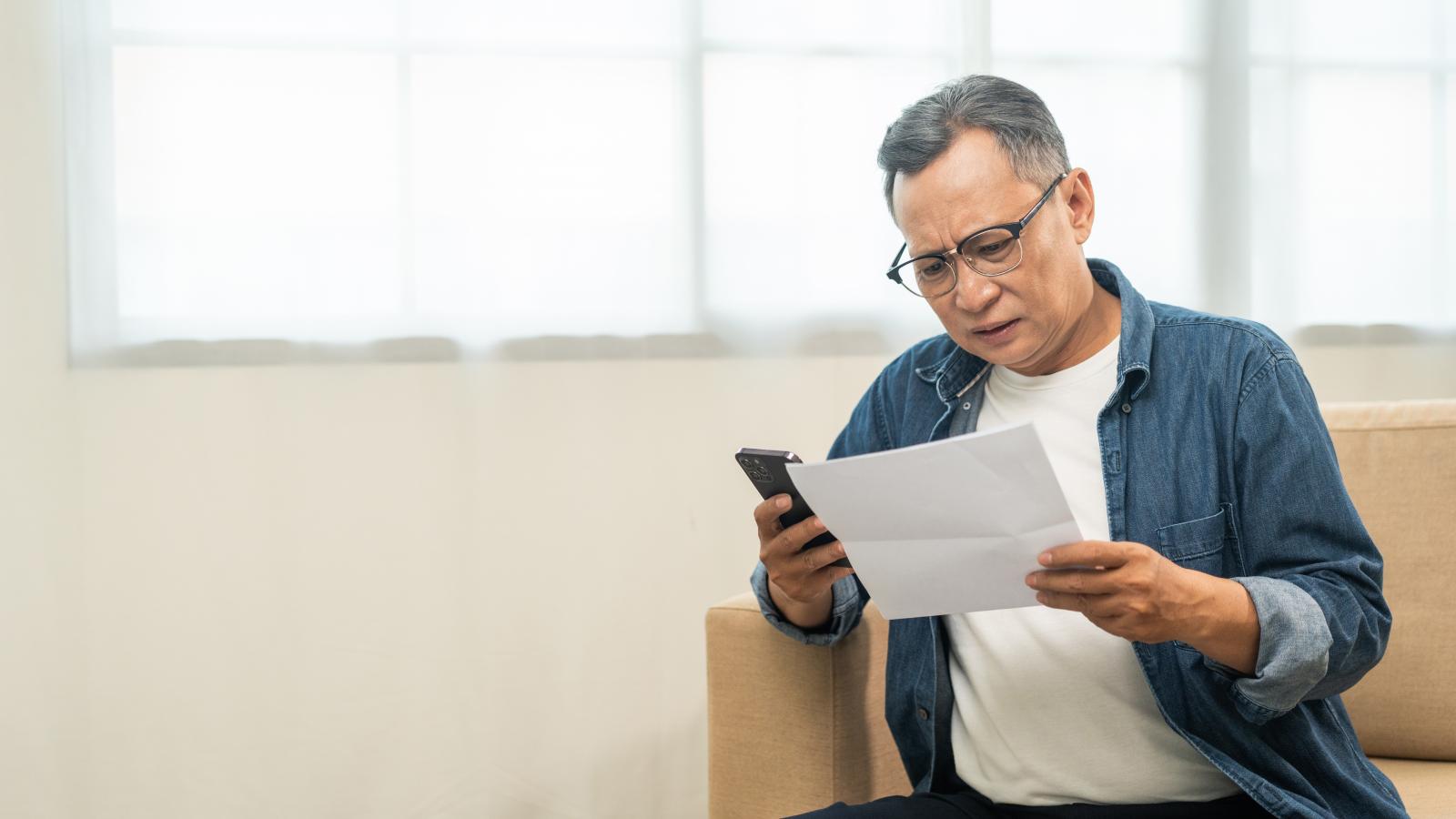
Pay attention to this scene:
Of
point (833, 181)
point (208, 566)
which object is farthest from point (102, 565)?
point (833, 181)

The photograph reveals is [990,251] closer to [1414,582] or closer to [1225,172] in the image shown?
[1414,582]

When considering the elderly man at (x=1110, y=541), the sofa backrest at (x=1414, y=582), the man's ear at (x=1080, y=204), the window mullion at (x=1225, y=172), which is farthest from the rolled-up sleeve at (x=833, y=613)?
the window mullion at (x=1225, y=172)

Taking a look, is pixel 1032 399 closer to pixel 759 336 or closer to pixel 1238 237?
pixel 759 336

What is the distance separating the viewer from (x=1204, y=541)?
42.2 inches

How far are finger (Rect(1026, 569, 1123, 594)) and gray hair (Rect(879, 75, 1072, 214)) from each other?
1.41ft

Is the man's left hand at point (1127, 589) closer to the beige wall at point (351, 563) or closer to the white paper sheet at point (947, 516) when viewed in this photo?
the white paper sheet at point (947, 516)

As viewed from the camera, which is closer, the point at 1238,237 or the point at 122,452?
the point at 122,452

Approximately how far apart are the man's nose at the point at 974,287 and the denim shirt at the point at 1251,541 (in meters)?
0.14

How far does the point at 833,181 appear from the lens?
2162 millimetres

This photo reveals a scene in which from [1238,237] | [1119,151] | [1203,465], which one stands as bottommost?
[1203,465]

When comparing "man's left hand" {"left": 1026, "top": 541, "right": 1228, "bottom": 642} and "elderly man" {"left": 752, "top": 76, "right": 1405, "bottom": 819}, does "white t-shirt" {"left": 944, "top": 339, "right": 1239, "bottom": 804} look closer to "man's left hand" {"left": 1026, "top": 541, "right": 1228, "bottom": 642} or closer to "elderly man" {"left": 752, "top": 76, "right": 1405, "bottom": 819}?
"elderly man" {"left": 752, "top": 76, "right": 1405, "bottom": 819}

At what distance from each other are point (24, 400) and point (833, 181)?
144cm

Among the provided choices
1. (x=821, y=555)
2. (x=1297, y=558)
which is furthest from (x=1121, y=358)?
(x=821, y=555)

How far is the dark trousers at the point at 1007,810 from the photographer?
3.51 ft
